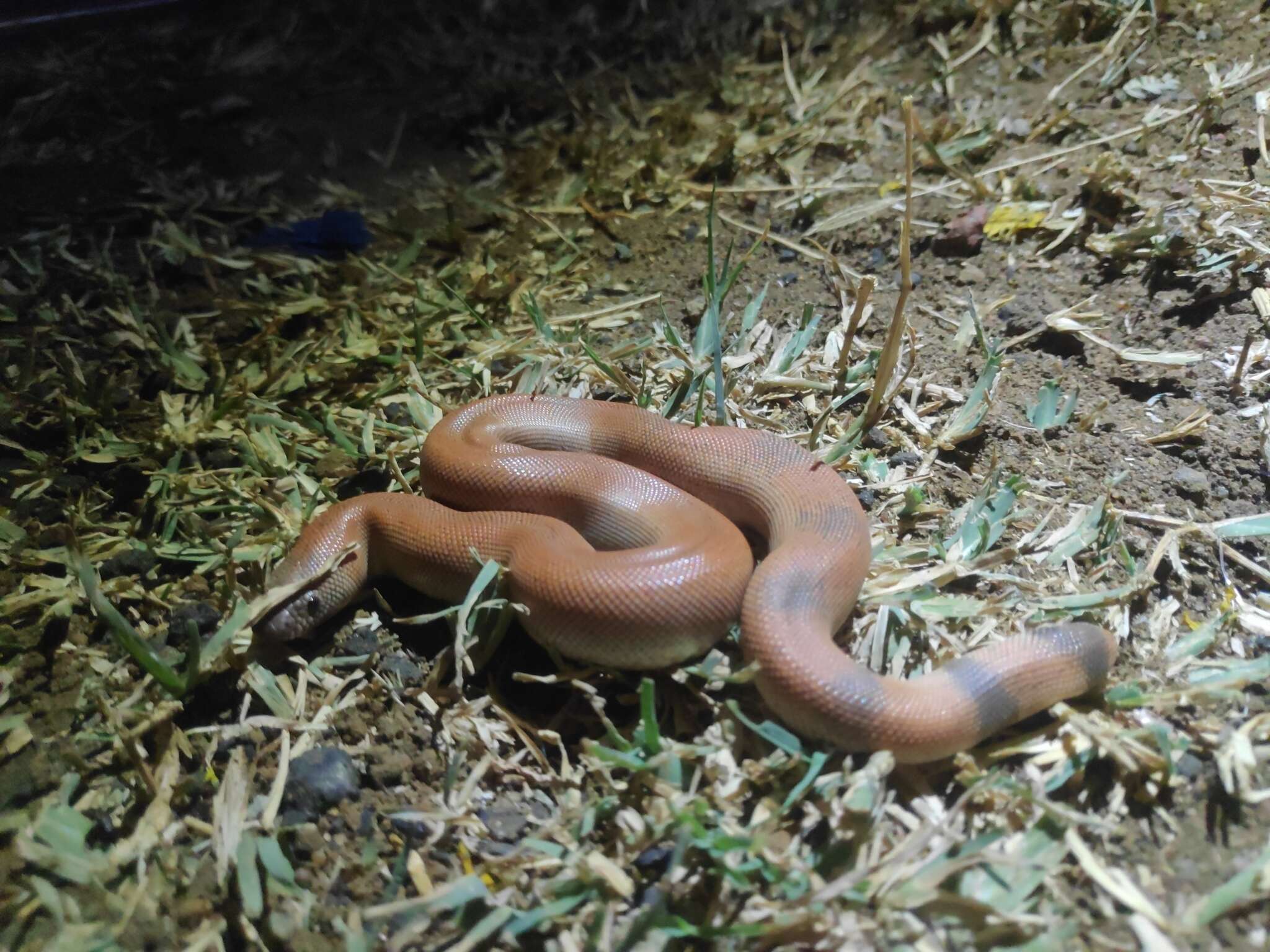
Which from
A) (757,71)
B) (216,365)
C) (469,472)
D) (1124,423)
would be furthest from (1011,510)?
(757,71)

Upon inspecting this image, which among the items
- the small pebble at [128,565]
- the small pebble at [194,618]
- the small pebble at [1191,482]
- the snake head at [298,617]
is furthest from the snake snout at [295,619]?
the small pebble at [1191,482]

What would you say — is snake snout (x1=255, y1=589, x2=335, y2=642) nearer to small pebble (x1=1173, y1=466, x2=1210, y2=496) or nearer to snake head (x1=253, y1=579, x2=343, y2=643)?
snake head (x1=253, y1=579, x2=343, y2=643)

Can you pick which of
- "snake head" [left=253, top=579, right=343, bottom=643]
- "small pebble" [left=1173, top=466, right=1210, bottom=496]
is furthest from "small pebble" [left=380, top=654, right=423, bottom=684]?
"small pebble" [left=1173, top=466, right=1210, bottom=496]

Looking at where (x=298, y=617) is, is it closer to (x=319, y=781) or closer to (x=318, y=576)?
(x=318, y=576)

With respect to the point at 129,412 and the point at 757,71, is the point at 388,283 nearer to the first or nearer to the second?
the point at 129,412

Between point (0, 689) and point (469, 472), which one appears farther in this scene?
point (469, 472)

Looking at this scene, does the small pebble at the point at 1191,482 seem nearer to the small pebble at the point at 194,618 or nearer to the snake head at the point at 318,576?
the snake head at the point at 318,576
